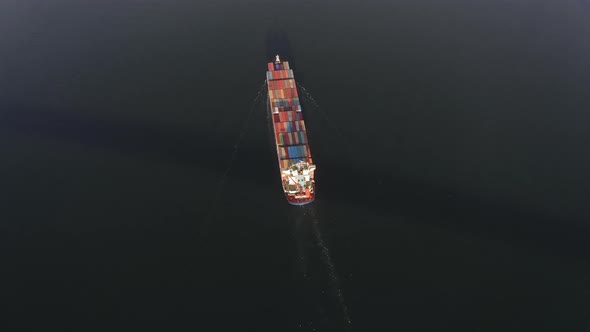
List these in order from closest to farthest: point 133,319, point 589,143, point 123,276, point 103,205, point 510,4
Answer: point 133,319
point 123,276
point 103,205
point 589,143
point 510,4

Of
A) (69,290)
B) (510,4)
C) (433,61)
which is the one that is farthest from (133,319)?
(510,4)

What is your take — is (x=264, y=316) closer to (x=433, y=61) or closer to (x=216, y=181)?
(x=216, y=181)

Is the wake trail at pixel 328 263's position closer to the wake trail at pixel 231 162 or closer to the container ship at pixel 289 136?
the container ship at pixel 289 136

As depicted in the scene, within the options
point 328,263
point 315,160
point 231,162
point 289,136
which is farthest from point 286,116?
point 328,263

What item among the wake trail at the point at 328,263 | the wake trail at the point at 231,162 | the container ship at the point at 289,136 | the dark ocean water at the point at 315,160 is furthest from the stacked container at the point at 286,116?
the wake trail at the point at 328,263

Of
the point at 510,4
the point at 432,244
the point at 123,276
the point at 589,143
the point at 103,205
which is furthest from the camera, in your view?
the point at 510,4
